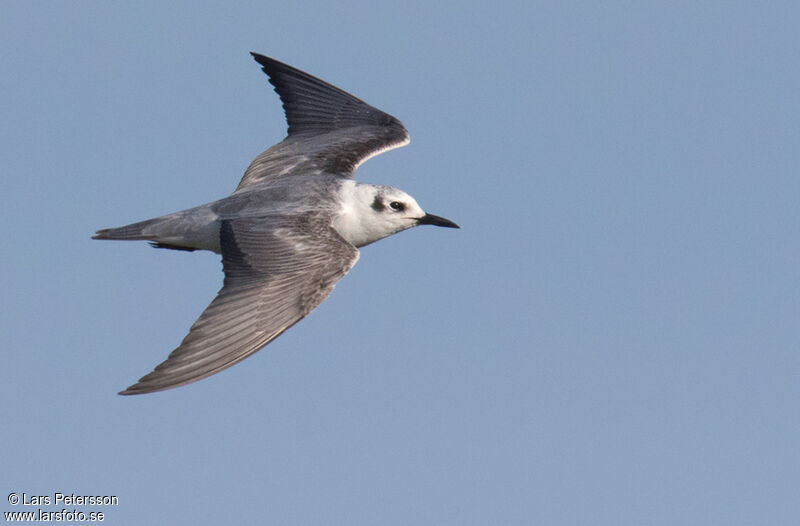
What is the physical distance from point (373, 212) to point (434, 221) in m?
0.95

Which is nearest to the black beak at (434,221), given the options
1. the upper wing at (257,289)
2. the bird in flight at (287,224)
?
the bird in flight at (287,224)

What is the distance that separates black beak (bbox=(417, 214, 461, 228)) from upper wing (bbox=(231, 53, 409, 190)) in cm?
128

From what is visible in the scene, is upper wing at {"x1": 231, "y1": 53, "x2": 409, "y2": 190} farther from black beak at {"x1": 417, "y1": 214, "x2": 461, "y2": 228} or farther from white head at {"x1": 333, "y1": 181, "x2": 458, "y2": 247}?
black beak at {"x1": 417, "y1": 214, "x2": 461, "y2": 228}

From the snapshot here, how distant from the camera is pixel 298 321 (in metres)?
10.7

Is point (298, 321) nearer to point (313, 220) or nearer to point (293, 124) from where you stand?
point (313, 220)

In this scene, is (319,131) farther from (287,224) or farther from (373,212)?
(287,224)

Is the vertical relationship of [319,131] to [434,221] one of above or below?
above

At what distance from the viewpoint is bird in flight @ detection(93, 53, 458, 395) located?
33.8ft

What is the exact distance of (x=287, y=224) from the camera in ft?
38.8

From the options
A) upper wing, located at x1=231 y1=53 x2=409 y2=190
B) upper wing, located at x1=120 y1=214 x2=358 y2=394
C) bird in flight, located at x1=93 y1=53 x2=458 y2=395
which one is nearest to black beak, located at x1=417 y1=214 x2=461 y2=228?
bird in flight, located at x1=93 y1=53 x2=458 y2=395

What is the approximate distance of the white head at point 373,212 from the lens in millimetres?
12688

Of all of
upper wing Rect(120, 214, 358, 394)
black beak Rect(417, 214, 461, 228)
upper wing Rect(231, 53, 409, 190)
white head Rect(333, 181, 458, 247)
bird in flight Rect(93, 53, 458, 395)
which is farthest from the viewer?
upper wing Rect(231, 53, 409, 190)

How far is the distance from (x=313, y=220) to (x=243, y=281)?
53.7 inches

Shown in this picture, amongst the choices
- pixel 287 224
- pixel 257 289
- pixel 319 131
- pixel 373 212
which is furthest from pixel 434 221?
pixel 257 289
